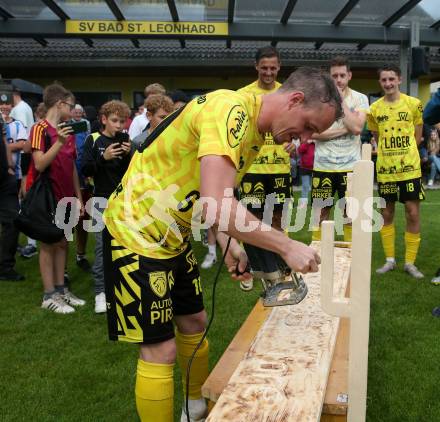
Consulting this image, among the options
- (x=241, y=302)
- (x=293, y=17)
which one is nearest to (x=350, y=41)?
(x=293, y=17)

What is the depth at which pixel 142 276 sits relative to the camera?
215 centimetres

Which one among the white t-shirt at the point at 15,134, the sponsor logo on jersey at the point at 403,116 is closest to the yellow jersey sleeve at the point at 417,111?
the sponsor logo on jersey at the point at 403,116

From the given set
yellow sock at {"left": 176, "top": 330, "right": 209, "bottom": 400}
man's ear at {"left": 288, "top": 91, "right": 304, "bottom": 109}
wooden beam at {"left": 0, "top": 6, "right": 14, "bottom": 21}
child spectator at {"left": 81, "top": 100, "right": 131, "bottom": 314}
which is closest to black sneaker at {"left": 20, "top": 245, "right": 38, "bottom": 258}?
child spectator at {"left": 81, "top": 100, "right": 131, "bottom": 314}

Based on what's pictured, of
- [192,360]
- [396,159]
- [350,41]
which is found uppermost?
[350,41]

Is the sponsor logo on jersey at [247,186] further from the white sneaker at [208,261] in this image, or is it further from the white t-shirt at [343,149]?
the white sneaker at [208,261]

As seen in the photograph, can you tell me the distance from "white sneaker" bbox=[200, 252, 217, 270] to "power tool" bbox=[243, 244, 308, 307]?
3453 millimetres

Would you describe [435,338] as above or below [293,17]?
below

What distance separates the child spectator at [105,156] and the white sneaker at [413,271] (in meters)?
3.21

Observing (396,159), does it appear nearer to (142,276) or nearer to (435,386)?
(435,386)

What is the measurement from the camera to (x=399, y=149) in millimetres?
5129

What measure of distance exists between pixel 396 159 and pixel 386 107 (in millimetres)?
571

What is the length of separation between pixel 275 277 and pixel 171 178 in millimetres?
650

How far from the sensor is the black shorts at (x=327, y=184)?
5227 mm

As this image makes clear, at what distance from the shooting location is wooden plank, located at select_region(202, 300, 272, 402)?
2.27 m
